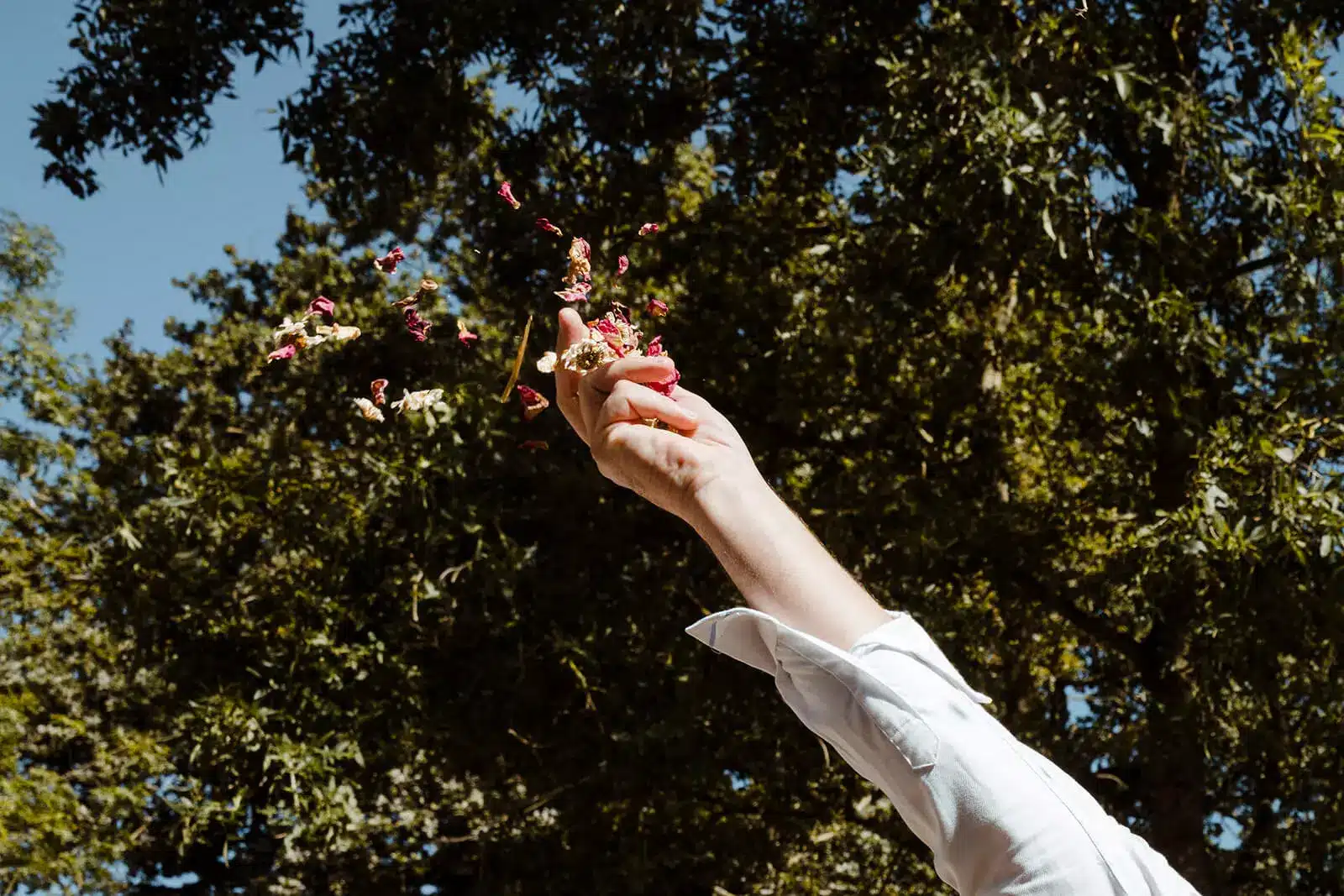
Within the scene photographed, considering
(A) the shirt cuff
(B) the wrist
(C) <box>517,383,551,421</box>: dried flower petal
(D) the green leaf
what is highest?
(D) the green leaf

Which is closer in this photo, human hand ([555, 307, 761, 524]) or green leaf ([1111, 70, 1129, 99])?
human hand ([555, 307, 761, 524])

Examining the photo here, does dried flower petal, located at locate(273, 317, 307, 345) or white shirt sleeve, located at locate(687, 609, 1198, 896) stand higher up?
dried flower petal, located at locate(273, 317, 307, 345)

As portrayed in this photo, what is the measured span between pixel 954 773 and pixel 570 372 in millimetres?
664

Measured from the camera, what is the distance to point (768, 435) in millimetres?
6602

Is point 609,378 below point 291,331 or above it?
below

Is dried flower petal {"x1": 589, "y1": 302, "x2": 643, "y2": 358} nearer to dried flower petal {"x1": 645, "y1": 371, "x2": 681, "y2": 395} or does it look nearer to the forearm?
dried flower petal {"x1": 645, "y1": 371, "x2": 681, "y2": 395}

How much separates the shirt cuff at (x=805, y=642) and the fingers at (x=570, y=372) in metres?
→ 0.40

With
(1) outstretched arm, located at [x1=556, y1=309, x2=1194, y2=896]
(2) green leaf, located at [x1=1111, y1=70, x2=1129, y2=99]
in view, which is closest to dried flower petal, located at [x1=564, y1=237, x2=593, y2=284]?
(1) outstretched arm, located at [x1=556, y1=309, x2=1194, y2=896]

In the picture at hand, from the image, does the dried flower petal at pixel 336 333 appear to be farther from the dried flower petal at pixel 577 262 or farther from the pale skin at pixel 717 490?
the pale skin at pixel 717 490

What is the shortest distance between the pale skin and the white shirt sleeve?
35 mm

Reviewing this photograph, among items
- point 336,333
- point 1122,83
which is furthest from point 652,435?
point 1122,83

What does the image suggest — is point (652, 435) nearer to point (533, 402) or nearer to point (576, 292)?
point (576, 292)

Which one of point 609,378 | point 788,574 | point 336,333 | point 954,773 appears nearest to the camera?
point 954,773

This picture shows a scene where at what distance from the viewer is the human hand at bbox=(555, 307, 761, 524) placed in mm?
1198
